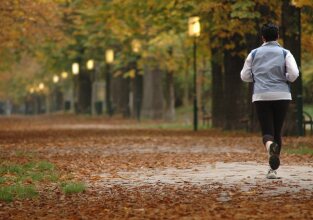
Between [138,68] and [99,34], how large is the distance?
4.83 meters

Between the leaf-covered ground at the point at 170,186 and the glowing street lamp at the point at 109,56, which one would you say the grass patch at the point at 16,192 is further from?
the glowing street lamp at the point at 109,56

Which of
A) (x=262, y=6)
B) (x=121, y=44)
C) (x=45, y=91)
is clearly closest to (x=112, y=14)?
(x=262, y=6)

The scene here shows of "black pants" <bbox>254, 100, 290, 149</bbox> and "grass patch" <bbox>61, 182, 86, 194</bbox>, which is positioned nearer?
"grass patch" <bbox>61, 182, 86, 194</bbox>

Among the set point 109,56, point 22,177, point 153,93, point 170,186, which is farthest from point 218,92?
point 170,186

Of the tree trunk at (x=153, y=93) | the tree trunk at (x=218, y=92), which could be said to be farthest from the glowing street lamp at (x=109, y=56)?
the tree trunk at (x=218, y=92)

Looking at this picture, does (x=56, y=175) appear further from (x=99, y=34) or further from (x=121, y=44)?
(x=121, y=44)

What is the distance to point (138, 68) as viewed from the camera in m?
51.2

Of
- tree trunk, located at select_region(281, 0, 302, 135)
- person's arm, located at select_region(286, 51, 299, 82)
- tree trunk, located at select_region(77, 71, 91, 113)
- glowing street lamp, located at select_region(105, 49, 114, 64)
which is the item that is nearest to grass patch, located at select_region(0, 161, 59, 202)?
person's arm, located at select_region(286, 51, 299, 82)

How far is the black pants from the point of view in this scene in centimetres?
1120

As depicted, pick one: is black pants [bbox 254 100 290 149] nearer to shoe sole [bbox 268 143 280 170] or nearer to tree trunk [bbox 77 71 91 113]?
shoe sole [bbox 268 143 280 170]

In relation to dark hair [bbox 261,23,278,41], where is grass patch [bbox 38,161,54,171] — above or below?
below

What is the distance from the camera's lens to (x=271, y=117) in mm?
11250

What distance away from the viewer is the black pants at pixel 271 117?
36.7 ft

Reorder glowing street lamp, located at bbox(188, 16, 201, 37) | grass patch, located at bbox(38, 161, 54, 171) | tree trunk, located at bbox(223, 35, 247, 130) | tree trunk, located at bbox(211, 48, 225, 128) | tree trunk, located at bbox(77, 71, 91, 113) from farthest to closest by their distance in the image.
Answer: tree trunk, located at bbox(77, 71, 91, 113) → tree trunk, located at bbox(211, 48, 225, 128) → tree trunk, located at bbox(223, 35, 247, 130) → glowing street lamp, located at bbox(188, 16, 201, 37) → grass patch, located at bbox(38, 161, 54, 171)
